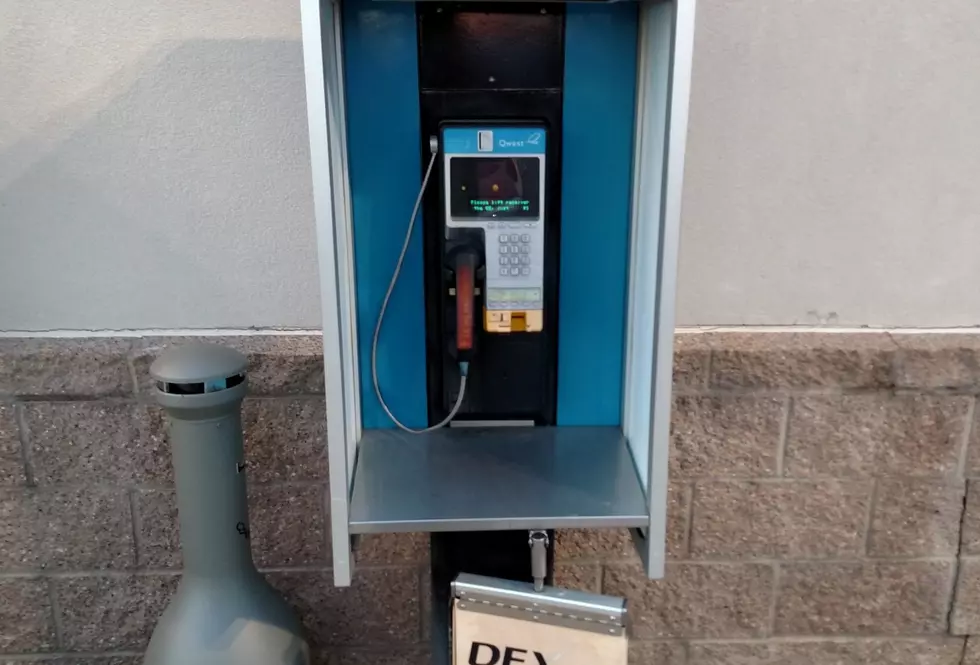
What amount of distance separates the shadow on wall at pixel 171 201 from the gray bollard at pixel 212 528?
26 centimetres

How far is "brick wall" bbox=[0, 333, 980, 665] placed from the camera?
1642 mm

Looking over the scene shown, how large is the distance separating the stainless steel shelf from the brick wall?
0.36 meters

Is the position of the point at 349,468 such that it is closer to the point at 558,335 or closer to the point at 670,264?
the point at 558,335

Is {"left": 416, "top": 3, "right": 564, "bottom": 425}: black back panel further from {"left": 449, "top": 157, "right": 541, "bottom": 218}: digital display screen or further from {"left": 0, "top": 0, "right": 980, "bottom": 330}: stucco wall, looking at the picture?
{"left": 0, "top": 0, "right": 980, "bottom": 330}: stucco wall

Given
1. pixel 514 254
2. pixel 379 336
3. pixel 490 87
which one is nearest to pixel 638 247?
pixel 514 254

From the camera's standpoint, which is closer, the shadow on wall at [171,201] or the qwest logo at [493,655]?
A: the qwest logo at [493,655]

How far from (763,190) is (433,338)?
70 cm

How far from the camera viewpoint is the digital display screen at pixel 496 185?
122 cm

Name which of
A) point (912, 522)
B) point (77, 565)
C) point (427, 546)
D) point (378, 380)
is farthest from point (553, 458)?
point (77, 565)

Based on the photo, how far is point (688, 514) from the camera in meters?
1.73

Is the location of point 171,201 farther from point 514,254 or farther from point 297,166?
point 514,254

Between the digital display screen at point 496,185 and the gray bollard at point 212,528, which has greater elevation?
the digital display screen at point 496,185

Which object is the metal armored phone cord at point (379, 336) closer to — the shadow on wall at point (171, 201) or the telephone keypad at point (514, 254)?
the telephone keypad at point (514, 254)

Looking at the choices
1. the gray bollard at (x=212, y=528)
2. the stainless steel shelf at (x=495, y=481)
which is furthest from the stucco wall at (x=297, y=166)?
the stainless steel shelf at (x=495, y=481)
